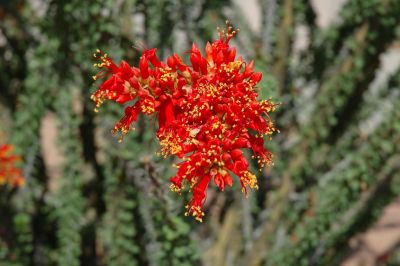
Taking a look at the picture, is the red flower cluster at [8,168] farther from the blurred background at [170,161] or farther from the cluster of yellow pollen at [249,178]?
the cluster of yellow pollen at [249,178]

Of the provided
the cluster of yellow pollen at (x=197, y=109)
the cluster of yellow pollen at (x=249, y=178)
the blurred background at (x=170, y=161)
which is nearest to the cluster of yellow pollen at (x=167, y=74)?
the cluster of yellow pollen at (x=197, y=109)

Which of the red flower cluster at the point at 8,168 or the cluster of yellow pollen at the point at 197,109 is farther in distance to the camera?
the red flower cluster at the point at 8,168

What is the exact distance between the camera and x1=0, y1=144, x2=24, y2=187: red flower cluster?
2.61 meters

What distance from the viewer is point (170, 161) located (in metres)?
2.50

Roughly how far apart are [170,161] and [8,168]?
813 mm

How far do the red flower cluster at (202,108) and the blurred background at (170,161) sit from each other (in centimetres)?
79

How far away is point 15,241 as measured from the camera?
3.00 m

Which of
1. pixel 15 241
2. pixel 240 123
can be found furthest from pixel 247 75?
pixel 15 241

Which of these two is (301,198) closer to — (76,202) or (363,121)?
(363,121)

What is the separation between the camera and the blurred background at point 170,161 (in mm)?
2441

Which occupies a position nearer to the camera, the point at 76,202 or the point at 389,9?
the point at 389,9

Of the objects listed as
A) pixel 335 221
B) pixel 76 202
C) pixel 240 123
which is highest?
pixel 76 202

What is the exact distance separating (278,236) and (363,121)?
85 cm

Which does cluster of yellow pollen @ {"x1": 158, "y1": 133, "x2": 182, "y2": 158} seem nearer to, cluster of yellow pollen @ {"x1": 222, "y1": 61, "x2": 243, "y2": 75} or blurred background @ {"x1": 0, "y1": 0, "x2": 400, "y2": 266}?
cluster of yellow pollen @ {"x1": 222, "y1": 61, "x2": 243, "y2": 75}
